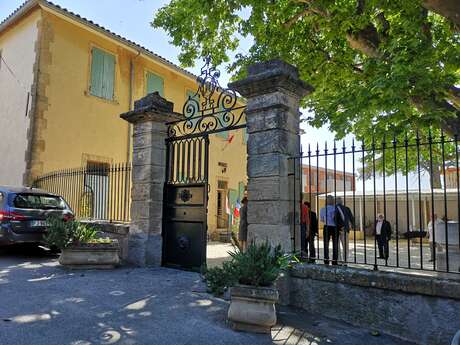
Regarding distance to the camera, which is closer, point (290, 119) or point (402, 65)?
point (290, 119)

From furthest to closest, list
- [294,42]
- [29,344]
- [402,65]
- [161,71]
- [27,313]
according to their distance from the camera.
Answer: [161,71] → [294,42] → [402,65] → [27,313] → [29,344]

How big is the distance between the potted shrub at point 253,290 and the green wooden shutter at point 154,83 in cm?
1147

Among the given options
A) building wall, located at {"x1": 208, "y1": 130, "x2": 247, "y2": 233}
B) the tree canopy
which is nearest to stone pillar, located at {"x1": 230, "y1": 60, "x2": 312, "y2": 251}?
the tree canopy

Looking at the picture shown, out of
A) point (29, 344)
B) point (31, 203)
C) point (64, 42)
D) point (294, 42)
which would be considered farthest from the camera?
point (64, 42)

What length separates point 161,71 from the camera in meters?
15.1

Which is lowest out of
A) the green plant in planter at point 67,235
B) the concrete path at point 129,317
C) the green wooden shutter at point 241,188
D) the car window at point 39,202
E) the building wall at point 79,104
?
the concrete path at point 129,317

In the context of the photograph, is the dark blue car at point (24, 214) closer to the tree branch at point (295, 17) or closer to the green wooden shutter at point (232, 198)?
the tree branch at point (295, 17)

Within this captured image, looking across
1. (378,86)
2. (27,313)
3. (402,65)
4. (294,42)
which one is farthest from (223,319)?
(294,42)

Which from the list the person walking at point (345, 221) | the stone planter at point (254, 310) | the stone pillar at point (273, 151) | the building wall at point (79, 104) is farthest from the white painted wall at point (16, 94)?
the stone planter at point (254, 310)

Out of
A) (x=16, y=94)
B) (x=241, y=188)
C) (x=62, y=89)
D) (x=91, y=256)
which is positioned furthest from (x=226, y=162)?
(x=91, y=256)

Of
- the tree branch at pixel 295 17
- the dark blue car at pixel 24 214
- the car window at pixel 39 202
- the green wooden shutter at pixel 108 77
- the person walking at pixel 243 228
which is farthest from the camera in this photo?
the green wooden shutter at pixel 108 77

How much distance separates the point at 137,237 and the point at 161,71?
941 centimetres

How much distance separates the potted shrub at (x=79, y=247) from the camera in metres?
6.75

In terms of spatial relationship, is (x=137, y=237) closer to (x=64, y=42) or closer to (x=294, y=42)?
(x=294, y=42)
